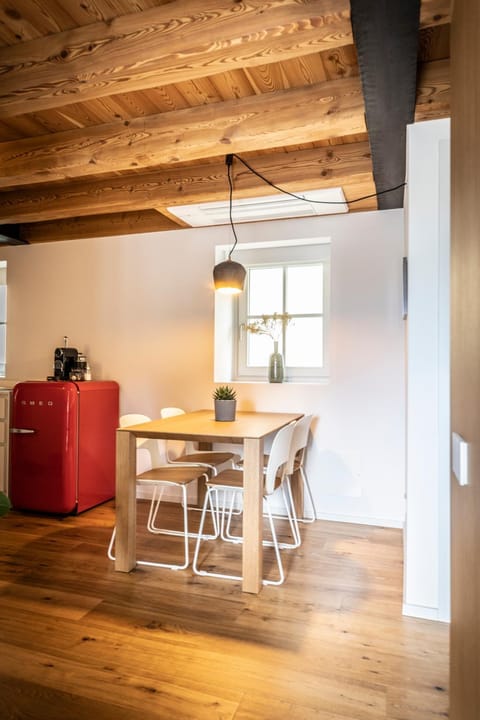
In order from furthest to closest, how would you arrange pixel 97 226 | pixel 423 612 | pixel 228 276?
pixel 97 226 < pixel 228 276 < pixel 423 612

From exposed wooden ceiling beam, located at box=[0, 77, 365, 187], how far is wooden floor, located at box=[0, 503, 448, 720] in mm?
2370

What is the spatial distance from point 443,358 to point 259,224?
6.89 ft

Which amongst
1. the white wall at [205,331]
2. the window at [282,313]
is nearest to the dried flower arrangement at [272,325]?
the window at [282,313]

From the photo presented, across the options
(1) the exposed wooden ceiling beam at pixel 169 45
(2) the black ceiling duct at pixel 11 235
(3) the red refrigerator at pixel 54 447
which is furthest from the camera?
(2) the black ceiling duct at pixel 11 235

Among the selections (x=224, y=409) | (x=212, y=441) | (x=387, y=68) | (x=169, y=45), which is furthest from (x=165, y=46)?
(x=224, y=409)

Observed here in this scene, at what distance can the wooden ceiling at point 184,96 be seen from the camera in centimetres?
180

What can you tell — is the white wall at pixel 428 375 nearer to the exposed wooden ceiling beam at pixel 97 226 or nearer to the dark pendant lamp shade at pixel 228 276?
the dark pendant lamp shade at pixel 228 276

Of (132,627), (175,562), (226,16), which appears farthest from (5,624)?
(226,16)

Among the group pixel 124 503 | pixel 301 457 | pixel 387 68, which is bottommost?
pixel 124 503

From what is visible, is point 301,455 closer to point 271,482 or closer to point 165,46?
point 271,482

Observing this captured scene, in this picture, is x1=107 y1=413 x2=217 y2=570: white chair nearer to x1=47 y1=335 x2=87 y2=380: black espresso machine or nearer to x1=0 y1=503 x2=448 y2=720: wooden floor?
x1=0 y1=503 x2=448 y2=720: wooden floor

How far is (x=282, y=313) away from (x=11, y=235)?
2.69 meters

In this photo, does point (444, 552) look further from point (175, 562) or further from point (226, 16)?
point (226, 16)

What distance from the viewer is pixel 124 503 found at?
250cm
